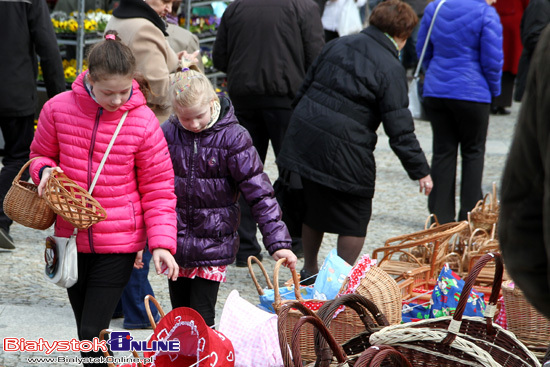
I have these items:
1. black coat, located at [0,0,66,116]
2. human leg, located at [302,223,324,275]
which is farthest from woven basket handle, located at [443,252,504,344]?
black coat, located at [0,0,66,116]

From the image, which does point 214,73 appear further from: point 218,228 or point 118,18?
point 218,228

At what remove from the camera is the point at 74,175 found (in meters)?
3.15

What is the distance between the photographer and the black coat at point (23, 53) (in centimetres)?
543

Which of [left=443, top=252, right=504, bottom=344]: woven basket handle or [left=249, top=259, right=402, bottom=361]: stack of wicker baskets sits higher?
[left=443, top=252, right=504, bottom=344]: woven basket handle

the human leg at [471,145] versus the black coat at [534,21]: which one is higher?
the black coat at [534,21]

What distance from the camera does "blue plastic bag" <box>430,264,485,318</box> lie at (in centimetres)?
371

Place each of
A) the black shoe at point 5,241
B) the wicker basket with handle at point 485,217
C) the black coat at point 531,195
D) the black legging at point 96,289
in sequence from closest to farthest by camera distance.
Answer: the black coat at point 531,195
the black legging at point 96,289
the black shoe at point 5,241
the wicker basket with handle at point 485,217

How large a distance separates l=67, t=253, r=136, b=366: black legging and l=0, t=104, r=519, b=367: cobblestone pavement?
70 centimetres

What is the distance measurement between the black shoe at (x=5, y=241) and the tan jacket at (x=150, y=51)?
162 cm

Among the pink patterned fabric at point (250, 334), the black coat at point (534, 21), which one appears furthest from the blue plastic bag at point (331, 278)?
the black coat at point (534, 21)

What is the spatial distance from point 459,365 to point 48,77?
376 centimetres

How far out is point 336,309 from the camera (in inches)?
112

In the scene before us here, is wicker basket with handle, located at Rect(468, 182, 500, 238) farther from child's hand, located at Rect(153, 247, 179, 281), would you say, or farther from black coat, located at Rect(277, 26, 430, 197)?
child's hand, located at Rect(153, 247, 179, 281)

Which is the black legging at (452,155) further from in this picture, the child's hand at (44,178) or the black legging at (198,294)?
the child's hand at (44,178)
